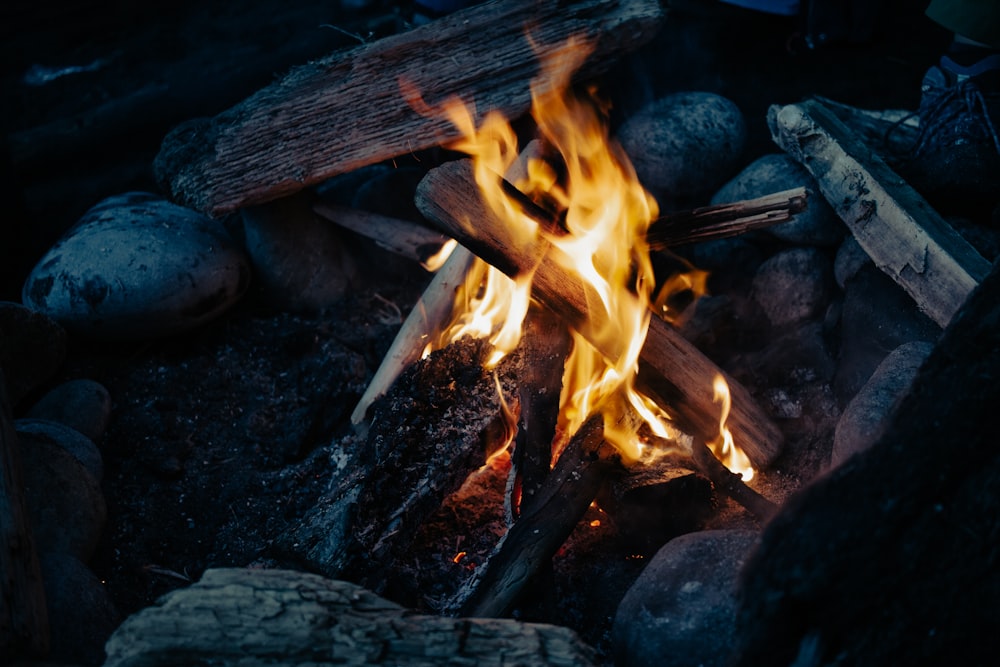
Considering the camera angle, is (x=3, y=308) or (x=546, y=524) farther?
(x=3, y=308)

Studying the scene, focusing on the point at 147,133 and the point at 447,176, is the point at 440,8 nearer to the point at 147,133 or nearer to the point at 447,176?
the point at 447,176

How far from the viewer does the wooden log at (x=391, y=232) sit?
153 inches

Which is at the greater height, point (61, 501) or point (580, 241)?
point (580, 241)

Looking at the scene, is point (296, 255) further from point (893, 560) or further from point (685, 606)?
point (893, 560)

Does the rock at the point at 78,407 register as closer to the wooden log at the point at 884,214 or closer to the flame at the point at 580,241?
the flame at the point at 580,241

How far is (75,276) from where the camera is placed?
3621mm

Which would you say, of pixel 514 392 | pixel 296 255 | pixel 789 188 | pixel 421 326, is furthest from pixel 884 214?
pixel 296 255

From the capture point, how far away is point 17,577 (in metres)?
1.93

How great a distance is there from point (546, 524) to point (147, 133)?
4927 mm

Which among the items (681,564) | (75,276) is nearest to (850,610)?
(681,564)

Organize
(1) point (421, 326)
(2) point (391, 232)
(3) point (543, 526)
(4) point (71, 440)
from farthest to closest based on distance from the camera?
(2) point (391, 232), (1) point (421, 326), (4) point (71, 440), (3) point (543, 526)

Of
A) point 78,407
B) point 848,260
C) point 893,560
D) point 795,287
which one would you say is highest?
point 893,560

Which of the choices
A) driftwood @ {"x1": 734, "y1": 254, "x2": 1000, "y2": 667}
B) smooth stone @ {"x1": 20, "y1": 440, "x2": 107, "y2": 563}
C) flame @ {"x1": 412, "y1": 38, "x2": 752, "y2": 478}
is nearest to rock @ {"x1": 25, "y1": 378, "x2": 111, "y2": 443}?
smooth stone @ {"x1": 20, "y1": 440, "x2": 107, "y2": 563}

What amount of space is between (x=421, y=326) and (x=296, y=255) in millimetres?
1078
